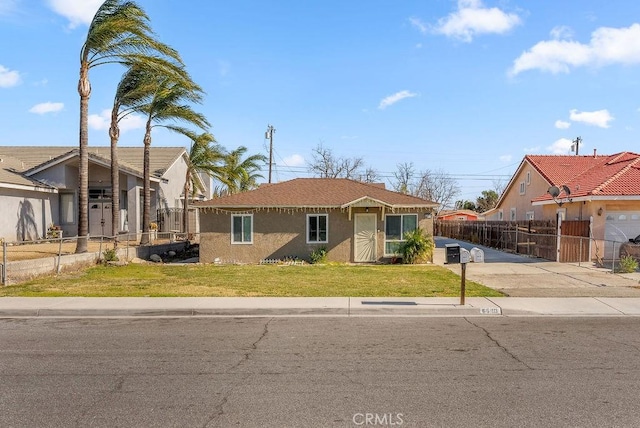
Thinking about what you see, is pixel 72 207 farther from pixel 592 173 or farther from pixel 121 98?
pixel 592 173

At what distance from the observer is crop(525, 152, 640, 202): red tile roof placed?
67.7 feet

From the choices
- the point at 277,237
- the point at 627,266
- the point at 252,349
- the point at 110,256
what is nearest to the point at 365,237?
the point at 277,237

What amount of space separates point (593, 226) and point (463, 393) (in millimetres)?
18719

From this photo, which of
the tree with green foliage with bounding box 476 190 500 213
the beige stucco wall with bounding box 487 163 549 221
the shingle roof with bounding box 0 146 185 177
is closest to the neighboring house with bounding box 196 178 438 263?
the shingle roof with bounding box 0 146 185 177

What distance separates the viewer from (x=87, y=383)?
5.51 meters

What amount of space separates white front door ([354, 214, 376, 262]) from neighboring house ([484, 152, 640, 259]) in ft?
29.0

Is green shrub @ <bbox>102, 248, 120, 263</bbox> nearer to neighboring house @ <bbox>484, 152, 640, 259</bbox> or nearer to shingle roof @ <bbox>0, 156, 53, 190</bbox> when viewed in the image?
shingle roof @ <bbox>0, 156, 53, 190</bbox>

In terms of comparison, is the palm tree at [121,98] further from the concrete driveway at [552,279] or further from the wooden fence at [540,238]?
the wooden fence at [540,238]

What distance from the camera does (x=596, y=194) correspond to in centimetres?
2011

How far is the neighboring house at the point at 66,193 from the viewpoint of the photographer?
22.3 metres

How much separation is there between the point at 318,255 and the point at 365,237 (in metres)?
2.26

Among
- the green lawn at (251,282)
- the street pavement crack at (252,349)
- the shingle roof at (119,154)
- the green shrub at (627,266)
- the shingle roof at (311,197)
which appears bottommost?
the green lawn at (251,282)

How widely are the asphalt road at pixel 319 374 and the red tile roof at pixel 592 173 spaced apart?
1422 cm

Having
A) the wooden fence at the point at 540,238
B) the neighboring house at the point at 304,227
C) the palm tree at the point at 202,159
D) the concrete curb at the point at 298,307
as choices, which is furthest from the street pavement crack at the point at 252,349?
the palm tree at the point at 202,159
